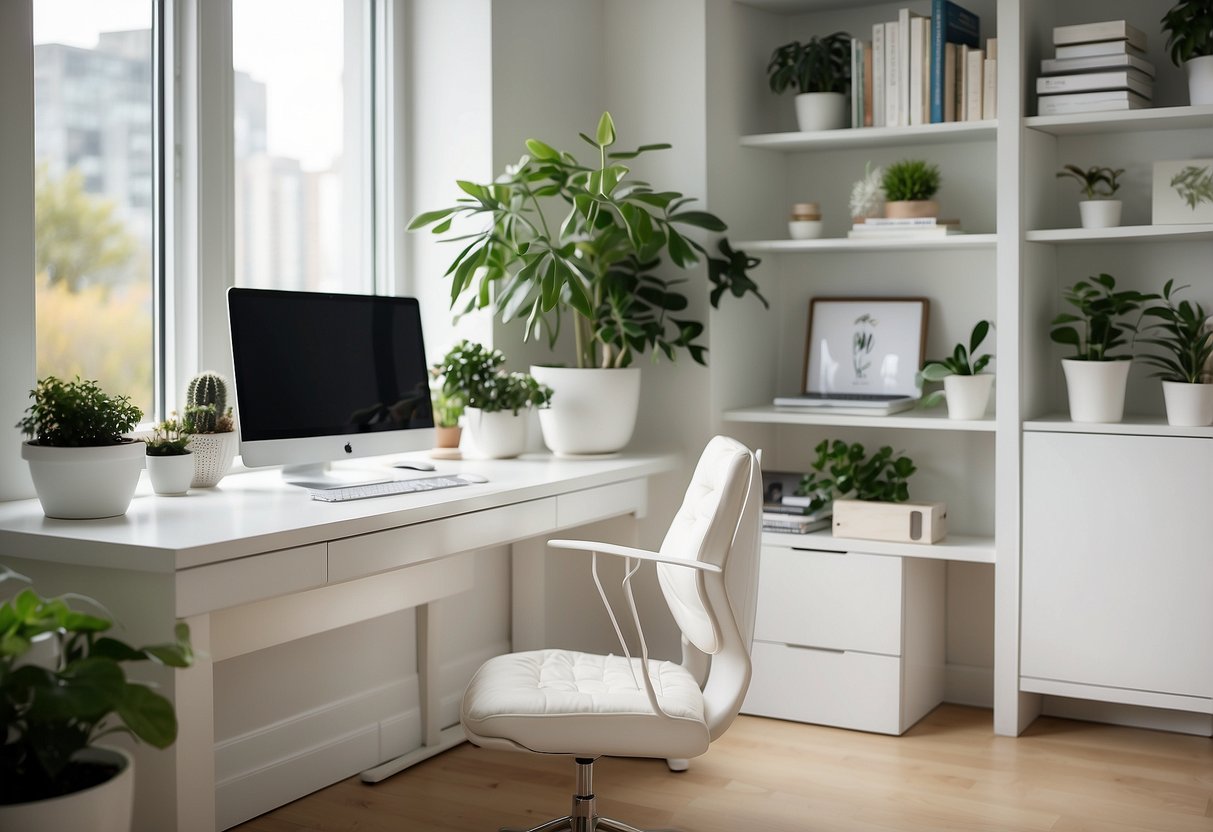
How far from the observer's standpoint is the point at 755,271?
3855 mm

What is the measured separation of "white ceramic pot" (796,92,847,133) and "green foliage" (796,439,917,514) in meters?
0.93

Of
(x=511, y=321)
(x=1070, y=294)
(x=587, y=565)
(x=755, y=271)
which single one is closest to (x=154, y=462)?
(x=511, y=321)

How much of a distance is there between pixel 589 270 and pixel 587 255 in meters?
0.04

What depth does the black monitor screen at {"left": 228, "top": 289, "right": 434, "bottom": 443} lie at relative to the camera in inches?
107

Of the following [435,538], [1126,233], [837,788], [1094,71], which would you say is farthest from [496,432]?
[1094,71]

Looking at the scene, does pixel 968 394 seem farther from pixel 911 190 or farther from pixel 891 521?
pixel 911 190

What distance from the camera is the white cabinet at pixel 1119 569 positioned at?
10.4ft

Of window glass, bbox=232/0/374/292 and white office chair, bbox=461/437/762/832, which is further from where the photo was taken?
window glass, bbox=232/0/374/292

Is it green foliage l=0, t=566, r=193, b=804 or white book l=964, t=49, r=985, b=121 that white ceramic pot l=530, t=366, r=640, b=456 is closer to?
white book l=964, t=49, r=985, b=121

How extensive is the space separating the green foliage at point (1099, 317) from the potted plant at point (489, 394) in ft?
4.63

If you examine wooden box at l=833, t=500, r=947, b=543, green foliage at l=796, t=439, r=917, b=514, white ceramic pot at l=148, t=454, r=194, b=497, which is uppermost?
white ceramic pot at l=148, t=454, r=194, b=497

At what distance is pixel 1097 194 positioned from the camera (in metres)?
3.54

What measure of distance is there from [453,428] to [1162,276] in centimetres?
199

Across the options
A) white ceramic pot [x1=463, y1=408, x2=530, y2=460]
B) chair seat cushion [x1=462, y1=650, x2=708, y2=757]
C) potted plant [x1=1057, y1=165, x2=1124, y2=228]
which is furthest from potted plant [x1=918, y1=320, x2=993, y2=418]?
chair seat cushion [x1=462, y1=650, x2=708, y2=757]
